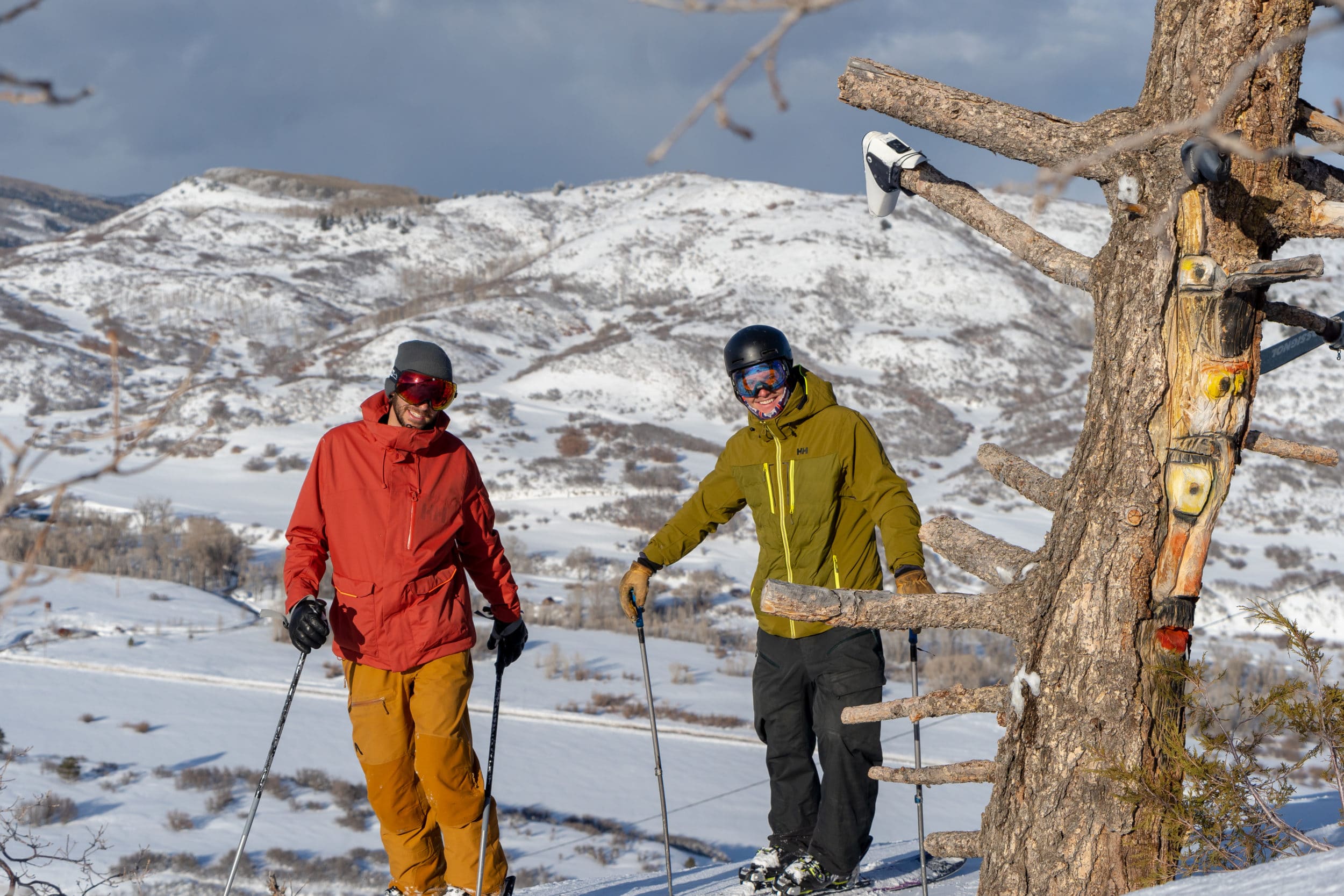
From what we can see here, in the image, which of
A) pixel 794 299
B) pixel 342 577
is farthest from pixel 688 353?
pixel 342 577

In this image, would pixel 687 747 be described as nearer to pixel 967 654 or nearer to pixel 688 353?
pixel 967 654

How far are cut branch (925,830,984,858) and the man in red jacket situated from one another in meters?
1.73

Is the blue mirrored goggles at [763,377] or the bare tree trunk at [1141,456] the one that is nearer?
the bare tree trunk at [1141,456]

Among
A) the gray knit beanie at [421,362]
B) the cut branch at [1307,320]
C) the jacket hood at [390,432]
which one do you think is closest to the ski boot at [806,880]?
the jacket hood at [390,432]

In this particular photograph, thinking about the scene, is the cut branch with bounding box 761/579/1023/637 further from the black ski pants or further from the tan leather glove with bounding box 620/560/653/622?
the tan leather glove with bounding box 620/560/653/622

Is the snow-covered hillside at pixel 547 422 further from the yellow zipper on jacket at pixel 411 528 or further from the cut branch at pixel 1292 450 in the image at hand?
the cut branch at pixel 1292 450

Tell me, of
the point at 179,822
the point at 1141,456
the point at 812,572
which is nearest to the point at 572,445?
the point at 179,822

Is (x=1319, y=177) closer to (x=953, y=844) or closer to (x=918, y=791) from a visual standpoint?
(x=953, y=844)

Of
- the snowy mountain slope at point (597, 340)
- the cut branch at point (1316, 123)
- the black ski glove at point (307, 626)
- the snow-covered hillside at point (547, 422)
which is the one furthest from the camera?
the snowy mountain slope at point (597, 340)

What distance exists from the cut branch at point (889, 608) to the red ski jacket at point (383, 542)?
5.09ft

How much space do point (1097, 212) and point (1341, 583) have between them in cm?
5293

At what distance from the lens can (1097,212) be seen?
2562 inches

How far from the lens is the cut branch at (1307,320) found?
9.39 feet

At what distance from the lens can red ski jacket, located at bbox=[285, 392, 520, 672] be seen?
382 cm
